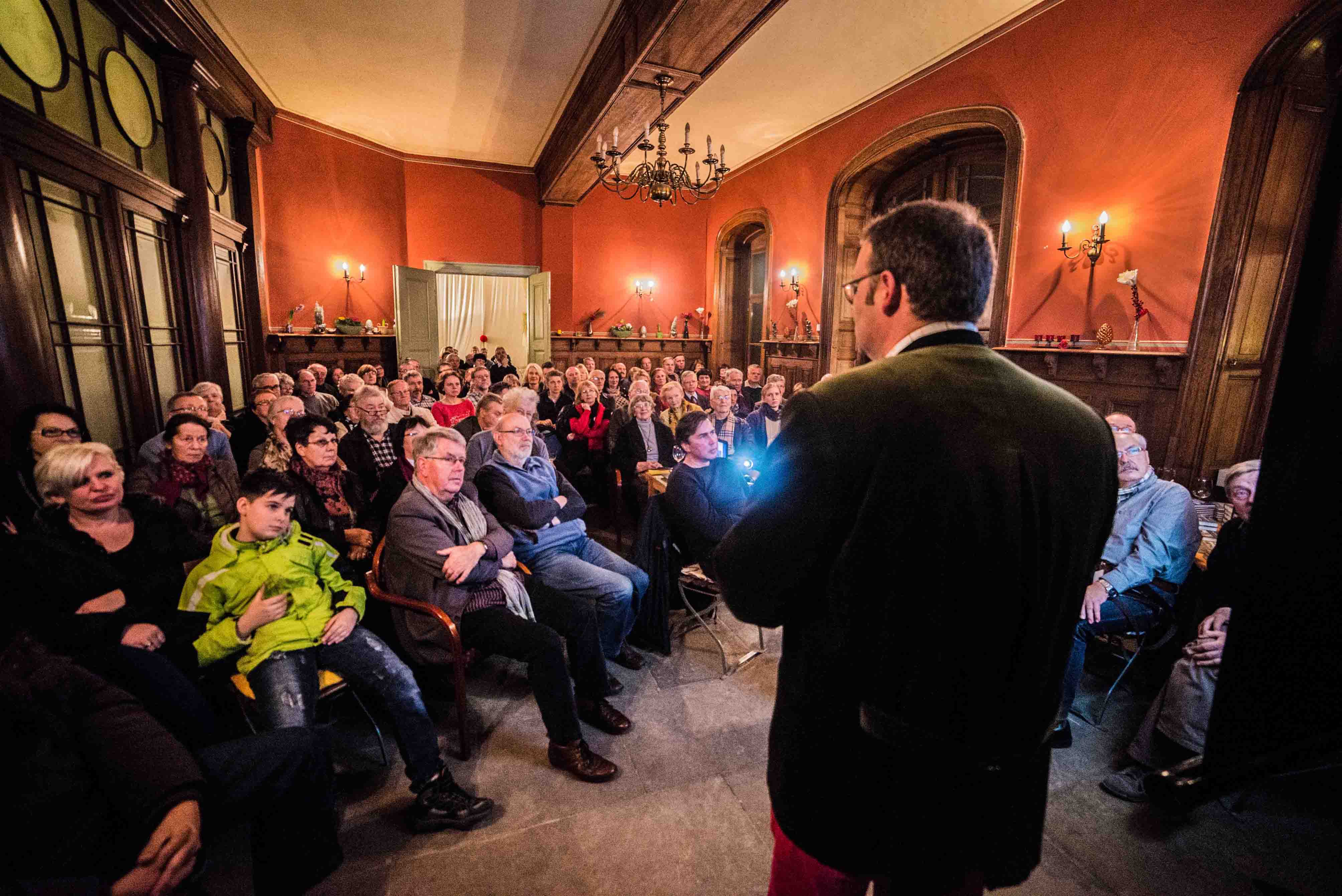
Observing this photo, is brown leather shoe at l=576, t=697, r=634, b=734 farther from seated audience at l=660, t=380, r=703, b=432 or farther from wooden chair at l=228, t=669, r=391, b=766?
seated audience at l=660, t=380, r=703, b=432

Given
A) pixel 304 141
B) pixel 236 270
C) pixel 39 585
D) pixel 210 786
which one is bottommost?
pixel 210 786

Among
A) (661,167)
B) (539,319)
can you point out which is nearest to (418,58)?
(661,167)

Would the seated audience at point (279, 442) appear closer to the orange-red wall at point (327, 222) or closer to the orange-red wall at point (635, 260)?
the orange-red wall at point (327, 222)

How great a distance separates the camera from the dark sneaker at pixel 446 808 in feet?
6.48

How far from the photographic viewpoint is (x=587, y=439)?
5488mm

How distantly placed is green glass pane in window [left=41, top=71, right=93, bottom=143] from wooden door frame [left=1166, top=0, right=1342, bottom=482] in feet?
24.9

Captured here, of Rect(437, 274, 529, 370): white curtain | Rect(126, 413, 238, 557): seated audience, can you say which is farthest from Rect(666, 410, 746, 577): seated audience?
Rect(437, 274, 529, 370): white curtain

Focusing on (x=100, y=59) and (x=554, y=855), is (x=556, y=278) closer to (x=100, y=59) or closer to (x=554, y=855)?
(x=100, y=59)

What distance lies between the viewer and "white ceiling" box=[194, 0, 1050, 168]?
5348mm

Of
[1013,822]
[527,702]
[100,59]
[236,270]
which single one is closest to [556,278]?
[236,270]

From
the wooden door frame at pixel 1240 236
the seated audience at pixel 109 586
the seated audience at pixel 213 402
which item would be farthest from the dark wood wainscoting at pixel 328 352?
the wooden door frame at pixel 1240 236

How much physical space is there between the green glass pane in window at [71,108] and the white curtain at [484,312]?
6055 millimetres

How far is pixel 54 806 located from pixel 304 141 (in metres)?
9.34

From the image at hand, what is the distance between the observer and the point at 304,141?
8133 mm
